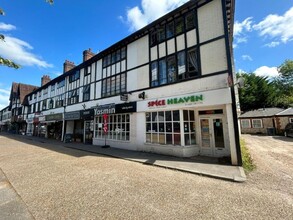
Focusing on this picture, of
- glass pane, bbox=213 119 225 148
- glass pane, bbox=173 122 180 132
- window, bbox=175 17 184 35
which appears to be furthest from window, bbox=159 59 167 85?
glass pane, bbox=213 119 225 148

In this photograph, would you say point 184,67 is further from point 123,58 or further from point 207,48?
point 123,58

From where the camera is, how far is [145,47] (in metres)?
11.8

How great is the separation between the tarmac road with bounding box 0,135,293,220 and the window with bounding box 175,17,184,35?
820 cm

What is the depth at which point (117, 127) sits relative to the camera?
43.5 feet

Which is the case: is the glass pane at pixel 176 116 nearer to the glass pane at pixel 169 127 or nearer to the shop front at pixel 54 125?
the glass pane at pixel 169 127

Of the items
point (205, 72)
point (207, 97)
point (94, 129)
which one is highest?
point (205, 72)

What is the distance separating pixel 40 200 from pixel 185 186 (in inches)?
156

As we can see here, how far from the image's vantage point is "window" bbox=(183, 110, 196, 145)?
9163 millimetres

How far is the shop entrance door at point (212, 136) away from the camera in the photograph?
346 inches

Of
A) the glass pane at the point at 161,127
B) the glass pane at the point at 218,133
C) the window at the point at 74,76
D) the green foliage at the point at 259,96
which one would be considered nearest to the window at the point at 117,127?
the glass pane at the point at 161,127

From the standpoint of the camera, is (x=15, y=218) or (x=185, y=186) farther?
(x=185, y=186)

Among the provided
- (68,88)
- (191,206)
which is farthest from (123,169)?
(68,88)

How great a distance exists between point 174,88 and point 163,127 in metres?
2.53

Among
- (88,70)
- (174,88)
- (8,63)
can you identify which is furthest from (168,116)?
(88,70)
